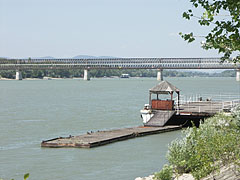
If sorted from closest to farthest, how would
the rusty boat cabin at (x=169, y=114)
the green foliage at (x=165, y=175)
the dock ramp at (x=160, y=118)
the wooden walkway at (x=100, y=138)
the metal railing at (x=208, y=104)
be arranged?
the green foliage at (x=165, y=175) < the wooden walkway at (x=100, y=138) < the dock ramp at (x=160, y=118) < the rusty boat cabin at (x=169, y=114) < the metal railing at (x=208, y=104)

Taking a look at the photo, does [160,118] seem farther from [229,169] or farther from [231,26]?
[231,26]

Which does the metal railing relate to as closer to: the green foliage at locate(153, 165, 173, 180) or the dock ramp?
the dock ramp

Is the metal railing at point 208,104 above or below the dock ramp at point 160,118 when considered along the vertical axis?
above

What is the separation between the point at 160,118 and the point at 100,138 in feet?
24.2

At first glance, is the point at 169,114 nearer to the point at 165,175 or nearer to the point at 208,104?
the point at 208,104

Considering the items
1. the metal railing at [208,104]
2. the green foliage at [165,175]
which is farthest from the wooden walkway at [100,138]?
the green foliage at [165,175]

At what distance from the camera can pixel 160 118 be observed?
33.8 m

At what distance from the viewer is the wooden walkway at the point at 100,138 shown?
83.3 feet

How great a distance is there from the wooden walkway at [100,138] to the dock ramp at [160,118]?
2.89 ft

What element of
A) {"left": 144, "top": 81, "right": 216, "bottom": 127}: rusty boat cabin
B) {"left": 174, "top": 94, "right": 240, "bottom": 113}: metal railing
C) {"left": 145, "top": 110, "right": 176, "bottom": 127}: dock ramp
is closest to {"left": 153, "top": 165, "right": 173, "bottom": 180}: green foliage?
{"left": 174, "top": 94, "right": 240, "bottom": 113}: metal railing

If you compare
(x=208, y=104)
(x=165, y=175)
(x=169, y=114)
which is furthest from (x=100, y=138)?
(x=208, y=104)

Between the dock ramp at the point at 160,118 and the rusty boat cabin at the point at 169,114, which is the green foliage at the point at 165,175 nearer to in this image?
the dock ramp at the point at 160,118

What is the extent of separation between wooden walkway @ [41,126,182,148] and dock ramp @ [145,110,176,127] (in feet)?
2.89

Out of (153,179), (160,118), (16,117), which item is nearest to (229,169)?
(153,179)
